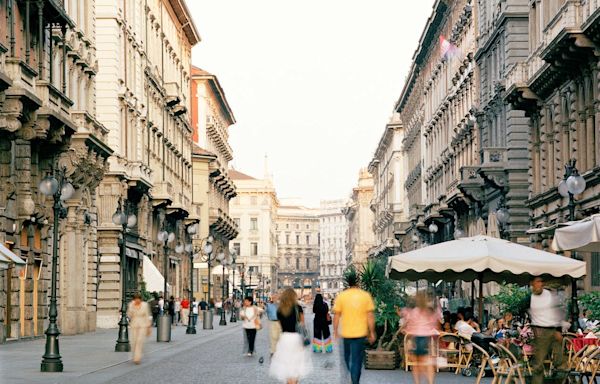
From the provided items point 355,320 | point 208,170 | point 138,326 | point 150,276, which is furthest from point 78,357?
point 208,170

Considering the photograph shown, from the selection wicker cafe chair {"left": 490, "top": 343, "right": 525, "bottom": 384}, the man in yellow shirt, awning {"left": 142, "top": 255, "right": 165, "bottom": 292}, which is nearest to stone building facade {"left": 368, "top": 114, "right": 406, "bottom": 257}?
awning {"left": 142, "top": 255, "right": 165, "bottom": 292}

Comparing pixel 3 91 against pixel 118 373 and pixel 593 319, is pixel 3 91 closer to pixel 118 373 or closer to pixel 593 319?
pixel 118 373

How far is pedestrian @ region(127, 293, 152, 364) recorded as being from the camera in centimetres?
3044

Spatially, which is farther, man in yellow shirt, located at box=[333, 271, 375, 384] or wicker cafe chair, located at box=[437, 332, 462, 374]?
wicker cafe chair, located at box=[437, 332, 462, 374]

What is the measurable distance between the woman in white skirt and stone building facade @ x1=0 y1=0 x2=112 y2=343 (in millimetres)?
16490

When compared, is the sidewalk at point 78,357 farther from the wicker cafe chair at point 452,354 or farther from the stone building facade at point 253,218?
the stone building facade at point 253,218

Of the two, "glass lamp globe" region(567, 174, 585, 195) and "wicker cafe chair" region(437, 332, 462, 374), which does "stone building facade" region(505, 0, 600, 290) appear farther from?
"wicker cafe chair" region(437, 332, 462, 374)

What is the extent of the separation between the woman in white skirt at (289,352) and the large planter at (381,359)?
8.31 m

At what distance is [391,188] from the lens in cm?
13075

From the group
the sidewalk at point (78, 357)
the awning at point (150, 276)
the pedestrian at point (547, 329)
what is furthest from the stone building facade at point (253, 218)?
the pedestrian at point (547, 329)

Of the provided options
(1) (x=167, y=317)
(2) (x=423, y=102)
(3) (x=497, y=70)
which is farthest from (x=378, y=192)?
(1) (x=167, y=317)

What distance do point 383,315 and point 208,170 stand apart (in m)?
71.2

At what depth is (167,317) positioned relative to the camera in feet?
143

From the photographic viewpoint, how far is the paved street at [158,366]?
25.0m
